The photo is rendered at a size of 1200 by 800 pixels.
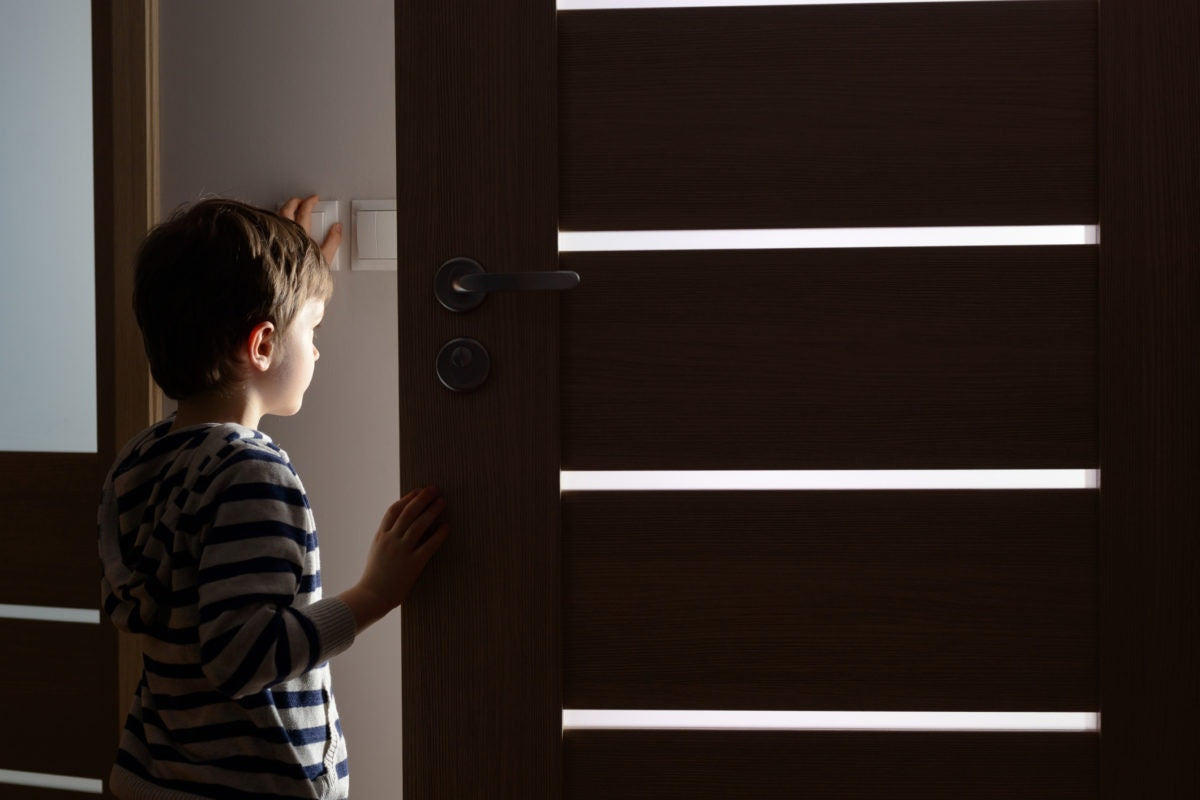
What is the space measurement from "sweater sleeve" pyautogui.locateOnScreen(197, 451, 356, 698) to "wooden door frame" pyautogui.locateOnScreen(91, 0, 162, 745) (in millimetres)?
994

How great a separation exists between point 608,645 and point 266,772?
14.3 inches

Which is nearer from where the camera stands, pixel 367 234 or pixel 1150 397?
pixel 1150 397

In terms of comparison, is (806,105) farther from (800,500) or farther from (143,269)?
(143,269)

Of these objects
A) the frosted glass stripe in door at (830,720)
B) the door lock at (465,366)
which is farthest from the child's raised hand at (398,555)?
the frosted glass stripe in door at (830,720)

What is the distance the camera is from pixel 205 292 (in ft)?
3.37

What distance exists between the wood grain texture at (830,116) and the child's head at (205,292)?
34cm

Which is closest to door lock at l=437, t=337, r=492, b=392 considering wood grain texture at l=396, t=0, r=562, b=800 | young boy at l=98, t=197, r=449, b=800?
wood grain texture at l=396, t=0, r=562, b=800

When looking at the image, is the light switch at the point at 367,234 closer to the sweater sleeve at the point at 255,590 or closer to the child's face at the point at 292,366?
the child's face at the point at 292,366

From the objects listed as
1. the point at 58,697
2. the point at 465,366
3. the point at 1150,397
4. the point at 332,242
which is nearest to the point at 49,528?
the point at 58,697

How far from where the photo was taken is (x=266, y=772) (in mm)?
964

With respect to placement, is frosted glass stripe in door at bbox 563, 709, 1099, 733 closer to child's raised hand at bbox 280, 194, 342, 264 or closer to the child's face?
the child's face

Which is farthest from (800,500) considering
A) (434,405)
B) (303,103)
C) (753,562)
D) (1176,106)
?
(303,103)

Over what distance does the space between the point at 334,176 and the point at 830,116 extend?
124 cm

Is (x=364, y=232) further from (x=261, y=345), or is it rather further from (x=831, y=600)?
(x=831, y=600)
